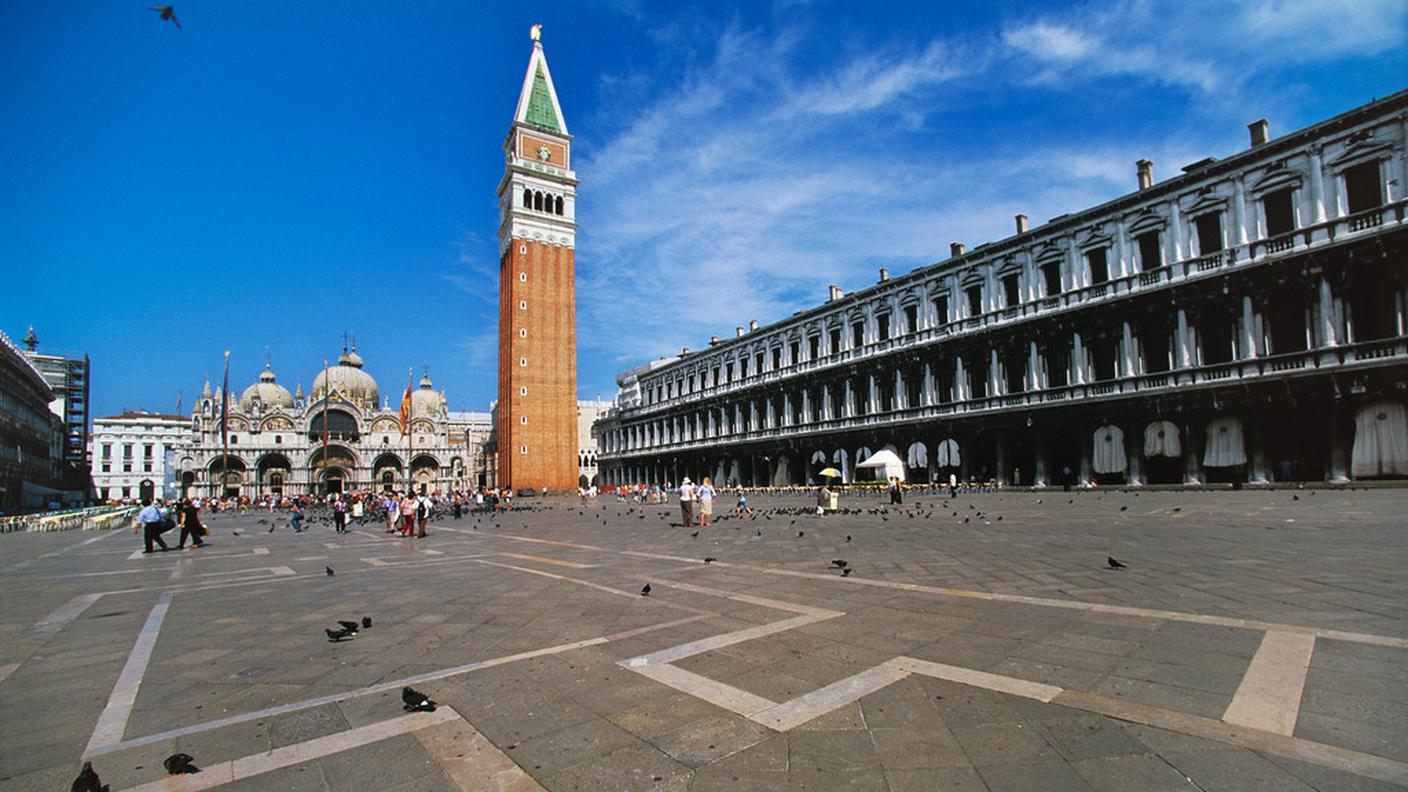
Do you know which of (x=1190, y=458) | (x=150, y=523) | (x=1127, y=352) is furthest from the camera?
(x=1127, y=352)

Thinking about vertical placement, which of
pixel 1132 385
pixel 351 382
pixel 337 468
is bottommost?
pixel 337 468

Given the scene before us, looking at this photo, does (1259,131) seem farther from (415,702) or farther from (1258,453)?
(415,702)

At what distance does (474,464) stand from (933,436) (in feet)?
274

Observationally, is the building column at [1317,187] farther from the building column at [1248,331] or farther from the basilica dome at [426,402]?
the basilica dome at [426,402]

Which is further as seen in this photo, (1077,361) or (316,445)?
(316,445)

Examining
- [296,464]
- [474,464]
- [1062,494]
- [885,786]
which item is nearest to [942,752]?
[885,786]

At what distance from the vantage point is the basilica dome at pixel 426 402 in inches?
3702

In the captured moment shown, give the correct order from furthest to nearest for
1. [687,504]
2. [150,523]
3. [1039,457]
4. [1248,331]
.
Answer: [1039,457] → [1248,331] → [687,504] → [150,523]

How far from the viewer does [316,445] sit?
7325 cm

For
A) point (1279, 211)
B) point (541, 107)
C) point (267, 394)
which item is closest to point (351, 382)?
point (267, 394)

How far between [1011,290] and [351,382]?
8324 cm

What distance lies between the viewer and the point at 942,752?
3.21m

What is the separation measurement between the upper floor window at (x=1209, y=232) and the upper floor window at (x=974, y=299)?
9690mm

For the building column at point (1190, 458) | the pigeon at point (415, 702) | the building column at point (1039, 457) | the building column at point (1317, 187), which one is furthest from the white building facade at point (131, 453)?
the building column at point (1317, 187)
